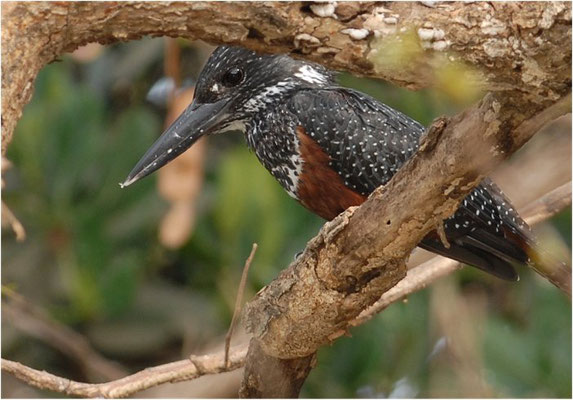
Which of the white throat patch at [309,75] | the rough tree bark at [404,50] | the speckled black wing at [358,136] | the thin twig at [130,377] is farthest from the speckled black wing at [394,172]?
the rough tree bark at [404,50]

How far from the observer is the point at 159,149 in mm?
3910

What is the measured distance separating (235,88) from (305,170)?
0.43 metres

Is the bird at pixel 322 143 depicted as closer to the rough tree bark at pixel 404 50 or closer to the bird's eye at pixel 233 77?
the bird's eye at pixel 233 77

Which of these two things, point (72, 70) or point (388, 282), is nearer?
point (388, 282)

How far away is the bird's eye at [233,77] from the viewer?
411 centimetres

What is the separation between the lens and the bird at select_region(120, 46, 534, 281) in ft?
12.7

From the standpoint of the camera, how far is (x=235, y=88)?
4133 mm

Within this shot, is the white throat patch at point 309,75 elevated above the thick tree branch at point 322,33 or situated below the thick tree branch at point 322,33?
below

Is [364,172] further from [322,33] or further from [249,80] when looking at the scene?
[322,33]

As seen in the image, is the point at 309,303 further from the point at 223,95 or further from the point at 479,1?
the point at 223,95

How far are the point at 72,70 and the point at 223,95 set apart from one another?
71.0 inches

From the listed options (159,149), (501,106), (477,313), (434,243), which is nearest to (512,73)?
(501,106)

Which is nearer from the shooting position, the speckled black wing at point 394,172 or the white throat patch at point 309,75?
the speckled black wing at point 394,172

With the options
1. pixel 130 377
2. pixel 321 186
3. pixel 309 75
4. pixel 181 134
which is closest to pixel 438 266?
pixel 321 186
